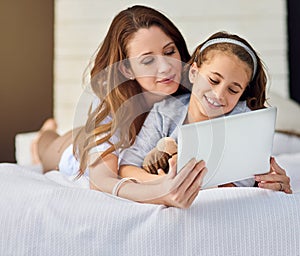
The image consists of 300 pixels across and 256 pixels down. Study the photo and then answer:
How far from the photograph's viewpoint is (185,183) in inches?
42.4

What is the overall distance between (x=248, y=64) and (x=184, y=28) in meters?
1.72

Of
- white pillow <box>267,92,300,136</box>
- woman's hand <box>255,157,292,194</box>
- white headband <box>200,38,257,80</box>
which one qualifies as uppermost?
white headband <box>200,38,257,80</box>

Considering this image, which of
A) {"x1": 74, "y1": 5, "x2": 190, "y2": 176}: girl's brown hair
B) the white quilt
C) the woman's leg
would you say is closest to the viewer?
the white quilt

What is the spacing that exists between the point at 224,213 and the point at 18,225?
0.38 m

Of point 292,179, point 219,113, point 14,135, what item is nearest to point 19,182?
point 219,113

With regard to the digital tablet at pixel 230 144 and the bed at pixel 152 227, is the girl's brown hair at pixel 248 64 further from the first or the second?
the bed at pixel 152 227

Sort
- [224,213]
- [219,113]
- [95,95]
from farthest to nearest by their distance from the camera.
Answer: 1. [95,95]
2. [219,113]
3. [224,213]

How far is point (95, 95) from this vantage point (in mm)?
1371

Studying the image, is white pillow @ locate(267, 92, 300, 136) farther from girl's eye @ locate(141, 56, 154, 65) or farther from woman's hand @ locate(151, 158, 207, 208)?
woman's hand @ locate(151, 158, 207, 208)

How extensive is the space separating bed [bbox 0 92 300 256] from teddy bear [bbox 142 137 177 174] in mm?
124

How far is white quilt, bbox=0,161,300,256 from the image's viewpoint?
1.07m

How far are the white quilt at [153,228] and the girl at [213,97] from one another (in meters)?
0.13

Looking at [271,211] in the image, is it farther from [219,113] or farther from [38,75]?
[38,75]

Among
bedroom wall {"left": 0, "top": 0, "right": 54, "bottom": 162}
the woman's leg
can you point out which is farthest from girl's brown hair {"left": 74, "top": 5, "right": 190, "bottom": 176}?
bedroom wall {"left": 0, "top": 0, "right": 54, "bottom": 162}
